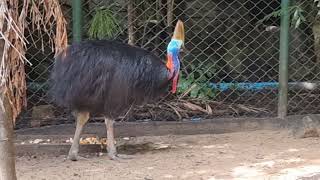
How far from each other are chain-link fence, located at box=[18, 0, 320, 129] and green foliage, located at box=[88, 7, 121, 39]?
0.04 ft

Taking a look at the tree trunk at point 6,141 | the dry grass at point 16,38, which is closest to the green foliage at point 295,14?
the dry grass at point 16,38

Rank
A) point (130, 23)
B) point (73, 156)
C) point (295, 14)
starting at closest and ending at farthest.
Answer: point (73, 156), point (295, 14), point (130, 23)

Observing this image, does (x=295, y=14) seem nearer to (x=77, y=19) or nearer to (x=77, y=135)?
(x=77, y=19)

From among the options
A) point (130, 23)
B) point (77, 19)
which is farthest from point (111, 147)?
point (130, 23)

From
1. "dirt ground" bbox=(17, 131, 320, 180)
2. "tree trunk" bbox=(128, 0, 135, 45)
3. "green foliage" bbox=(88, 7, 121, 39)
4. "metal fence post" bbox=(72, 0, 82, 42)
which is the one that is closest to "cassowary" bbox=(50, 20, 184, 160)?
"dirt ground" bbox=(17, 131, 320, 180)

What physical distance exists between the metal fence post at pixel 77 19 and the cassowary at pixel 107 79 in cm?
64

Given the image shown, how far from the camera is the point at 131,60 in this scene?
13.3ft

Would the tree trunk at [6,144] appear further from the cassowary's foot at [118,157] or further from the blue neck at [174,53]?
the blue neck at [174,53]

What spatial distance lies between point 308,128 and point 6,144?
288 centimetres

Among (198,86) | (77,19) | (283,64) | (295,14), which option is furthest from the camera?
(198,86)

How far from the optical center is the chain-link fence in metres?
5.12

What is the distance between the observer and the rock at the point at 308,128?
4602mm

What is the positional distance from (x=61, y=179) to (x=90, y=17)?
1.90m

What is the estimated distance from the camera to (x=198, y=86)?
541cm
